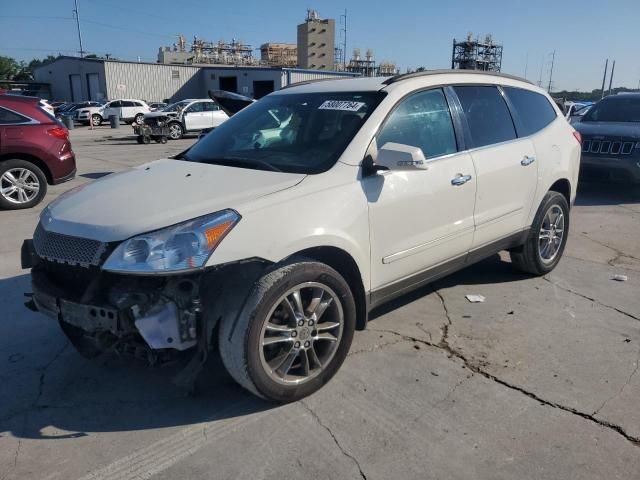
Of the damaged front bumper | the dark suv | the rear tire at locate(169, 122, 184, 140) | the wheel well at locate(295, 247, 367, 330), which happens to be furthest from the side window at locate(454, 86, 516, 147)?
the rear tire at locate(169, 122, 184, 140)

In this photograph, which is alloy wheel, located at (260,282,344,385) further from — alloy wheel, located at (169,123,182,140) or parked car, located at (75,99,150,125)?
parked car, located at (75,99,150,125)

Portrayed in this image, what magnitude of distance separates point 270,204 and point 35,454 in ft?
5.62

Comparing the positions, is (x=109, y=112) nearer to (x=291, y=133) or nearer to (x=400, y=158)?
(x=291, y=133)

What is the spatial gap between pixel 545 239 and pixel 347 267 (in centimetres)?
270

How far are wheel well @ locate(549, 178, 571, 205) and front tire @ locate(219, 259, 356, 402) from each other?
2.97 meters

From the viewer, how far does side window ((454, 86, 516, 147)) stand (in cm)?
410

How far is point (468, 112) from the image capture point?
4.10m

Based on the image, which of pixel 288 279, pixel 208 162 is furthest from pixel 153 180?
pixel 288 279

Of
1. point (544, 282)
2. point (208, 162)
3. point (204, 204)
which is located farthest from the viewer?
point (544, 282)

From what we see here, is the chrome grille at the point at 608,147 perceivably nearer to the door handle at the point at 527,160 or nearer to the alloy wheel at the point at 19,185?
the door handle at the point at 527,160

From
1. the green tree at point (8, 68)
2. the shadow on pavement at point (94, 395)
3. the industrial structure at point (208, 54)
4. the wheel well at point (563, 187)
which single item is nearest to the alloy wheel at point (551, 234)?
the wheel well at point (563, 187)

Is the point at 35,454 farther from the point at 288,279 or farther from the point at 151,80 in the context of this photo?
the point at 151,80

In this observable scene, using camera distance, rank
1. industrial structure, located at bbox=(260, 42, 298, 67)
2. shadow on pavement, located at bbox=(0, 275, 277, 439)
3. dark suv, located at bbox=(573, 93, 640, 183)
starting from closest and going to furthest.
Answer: shadow on pavement, located at bbox=(0, 275, 277, 439), dark suv, located at bbox=(573, 93, 640, 183), industrial structure, located at bbox=(260, 42, 298, 67)

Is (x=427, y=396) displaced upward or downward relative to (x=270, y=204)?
downward
